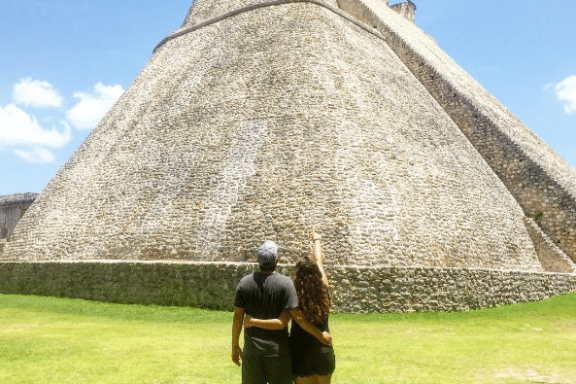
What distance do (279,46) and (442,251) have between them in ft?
31.5

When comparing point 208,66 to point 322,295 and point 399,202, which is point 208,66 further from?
point 322,295

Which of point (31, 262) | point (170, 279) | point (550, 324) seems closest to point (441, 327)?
point (550, 324)

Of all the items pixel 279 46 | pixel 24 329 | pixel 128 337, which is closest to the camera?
pixel 128 337

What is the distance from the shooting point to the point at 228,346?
812 centimetres

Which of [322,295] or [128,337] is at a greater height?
[322,295]

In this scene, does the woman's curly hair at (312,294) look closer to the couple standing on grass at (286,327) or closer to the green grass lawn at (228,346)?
the couple standing on grass at (286,327)

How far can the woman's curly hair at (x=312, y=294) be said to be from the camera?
3682 millimetres

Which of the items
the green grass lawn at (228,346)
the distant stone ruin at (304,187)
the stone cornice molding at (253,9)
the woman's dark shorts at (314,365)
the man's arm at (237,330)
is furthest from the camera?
the stone cornice molding at (253,9)

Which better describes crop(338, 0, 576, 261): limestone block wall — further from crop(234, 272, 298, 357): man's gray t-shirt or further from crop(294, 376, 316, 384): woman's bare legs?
crop(234, 272, 298, 357): man's gray t-shirt

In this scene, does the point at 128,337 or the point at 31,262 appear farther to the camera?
the point at 31,262

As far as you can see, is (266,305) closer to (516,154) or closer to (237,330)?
(237,330)

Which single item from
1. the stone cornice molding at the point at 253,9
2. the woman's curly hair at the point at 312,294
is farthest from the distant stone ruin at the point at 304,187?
the woman's curly hair at the point at 312,294

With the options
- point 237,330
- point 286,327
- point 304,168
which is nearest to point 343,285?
point 304,168

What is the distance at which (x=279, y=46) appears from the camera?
1906cm
